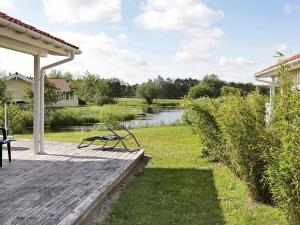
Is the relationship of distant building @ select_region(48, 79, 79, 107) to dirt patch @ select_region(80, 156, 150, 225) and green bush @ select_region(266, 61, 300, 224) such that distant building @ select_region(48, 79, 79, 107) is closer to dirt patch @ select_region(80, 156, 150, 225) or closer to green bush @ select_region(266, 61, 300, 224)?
dirt patch @ select_region(80, 156, 150, 225)

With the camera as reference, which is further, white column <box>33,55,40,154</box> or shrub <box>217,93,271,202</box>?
white column <box>33,55,40,154</box>

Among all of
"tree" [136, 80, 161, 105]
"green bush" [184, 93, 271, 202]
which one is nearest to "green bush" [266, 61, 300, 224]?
"green bush" [184, 93, 271, 202]

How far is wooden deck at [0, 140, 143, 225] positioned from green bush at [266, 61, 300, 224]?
2.13 metres

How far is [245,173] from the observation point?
525 cm

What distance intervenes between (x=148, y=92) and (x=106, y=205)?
55.0 m

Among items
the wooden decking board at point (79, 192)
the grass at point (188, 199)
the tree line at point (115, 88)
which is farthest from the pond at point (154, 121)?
the wooden decking board at point (79, 192)

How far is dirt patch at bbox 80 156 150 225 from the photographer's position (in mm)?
4496

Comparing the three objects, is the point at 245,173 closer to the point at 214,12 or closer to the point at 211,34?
the point at 214,12

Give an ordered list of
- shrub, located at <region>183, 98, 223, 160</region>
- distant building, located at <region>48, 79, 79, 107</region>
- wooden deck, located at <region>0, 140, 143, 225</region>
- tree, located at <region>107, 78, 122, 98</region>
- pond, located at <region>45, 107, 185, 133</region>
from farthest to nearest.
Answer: tree, located at <region>107, 78, 122, 98</region> → distant building, located at <region>48, 79, 79, 107</region> → pond, located at <region>45, 107, 185, 133</region> → shrub, located at <region>183, 98, 223, 160</region> → wooden deck, located at <region>0, 140, 143, 225</region>

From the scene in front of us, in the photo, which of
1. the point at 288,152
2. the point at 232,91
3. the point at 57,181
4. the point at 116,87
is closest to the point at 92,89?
the point at 116,87

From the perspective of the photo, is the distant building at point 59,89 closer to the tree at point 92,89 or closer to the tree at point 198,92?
the tree at point 92,89

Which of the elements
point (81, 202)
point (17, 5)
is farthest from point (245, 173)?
point (17, 5)

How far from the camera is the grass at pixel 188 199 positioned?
4590 millimetres

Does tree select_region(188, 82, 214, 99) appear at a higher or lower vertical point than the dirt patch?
higher
